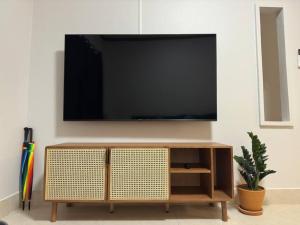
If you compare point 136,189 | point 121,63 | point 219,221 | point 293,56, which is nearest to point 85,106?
point 121,63

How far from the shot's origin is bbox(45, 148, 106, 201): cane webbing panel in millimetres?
1578

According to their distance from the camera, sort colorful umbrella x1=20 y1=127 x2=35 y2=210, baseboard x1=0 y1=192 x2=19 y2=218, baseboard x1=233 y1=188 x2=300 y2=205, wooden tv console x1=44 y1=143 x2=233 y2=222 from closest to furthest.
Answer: wooden tv console x1=44 y1=143 x2=233 y2=222
baseboard x1=0 y1=192 x2=19 y2=218
colorful umbrella x1=20 y1=127 x2=35 y2=210
baseboard x1=233 y1=188 x2=300 y2=205

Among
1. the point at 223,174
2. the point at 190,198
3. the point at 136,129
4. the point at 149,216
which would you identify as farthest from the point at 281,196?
the point at 136,129

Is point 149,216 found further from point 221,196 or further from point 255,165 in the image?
point 255,165

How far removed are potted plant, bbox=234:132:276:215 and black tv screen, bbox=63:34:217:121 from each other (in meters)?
0.45

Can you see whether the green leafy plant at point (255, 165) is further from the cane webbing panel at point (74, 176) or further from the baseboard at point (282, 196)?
the cane webbing panel at point (74, 176)

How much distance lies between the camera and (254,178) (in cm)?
175

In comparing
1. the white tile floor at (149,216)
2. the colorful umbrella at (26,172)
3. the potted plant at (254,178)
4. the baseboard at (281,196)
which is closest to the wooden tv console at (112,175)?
the white tile floor at (149,216)

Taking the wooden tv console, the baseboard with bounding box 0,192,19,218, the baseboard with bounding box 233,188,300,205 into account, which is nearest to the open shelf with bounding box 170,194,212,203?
the wooden tv console

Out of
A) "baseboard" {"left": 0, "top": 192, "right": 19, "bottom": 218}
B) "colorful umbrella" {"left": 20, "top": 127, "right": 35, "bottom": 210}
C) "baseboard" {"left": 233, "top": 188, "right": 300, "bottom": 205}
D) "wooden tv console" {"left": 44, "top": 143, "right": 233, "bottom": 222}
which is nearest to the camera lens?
"wooden tv console" {"left": 44, "top": 143, "right": 233, "bottom": 222}

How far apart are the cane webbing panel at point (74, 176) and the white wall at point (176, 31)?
1.42 feet

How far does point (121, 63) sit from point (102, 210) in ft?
4.52

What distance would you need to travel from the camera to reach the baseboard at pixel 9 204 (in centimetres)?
168

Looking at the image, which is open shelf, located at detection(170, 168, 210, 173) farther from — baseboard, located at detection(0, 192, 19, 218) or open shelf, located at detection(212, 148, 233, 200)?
baseboard, located at detection(0, 192, 19, 218)
